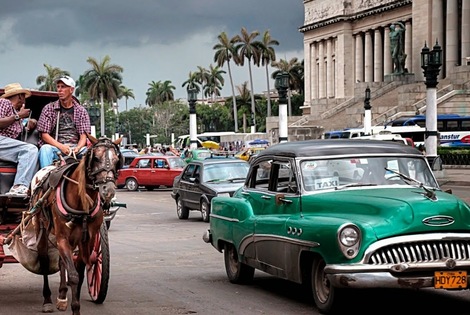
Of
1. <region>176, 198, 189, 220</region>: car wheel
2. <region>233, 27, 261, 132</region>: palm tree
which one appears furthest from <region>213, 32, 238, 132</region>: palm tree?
<region>176, 198, 189, 220</region>: car wheel

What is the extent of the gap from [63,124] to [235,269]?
9.82 ft

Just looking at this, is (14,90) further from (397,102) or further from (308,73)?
(308,73)

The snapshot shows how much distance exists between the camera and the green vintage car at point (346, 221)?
9.34 m

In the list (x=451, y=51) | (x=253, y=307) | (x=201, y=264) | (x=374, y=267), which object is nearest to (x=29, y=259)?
(x=253, y=307)

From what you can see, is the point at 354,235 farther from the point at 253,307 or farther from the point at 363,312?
the point at 253,307

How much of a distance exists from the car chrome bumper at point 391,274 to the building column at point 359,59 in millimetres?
93607

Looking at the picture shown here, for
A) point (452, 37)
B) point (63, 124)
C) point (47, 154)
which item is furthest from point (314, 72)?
point (47, 154)

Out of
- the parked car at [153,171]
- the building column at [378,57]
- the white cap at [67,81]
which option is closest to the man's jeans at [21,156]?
the white cap at [67,81]

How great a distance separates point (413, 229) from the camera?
9.41m

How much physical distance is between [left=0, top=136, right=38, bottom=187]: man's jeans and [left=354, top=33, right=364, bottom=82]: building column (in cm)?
9215

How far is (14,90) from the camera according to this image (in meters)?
11.7

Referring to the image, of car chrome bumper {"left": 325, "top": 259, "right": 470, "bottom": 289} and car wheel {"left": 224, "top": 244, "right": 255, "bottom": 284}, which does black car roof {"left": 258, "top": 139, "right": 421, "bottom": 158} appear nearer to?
car wheel {"left": 224, "top": 244, "right": 255, "bottom": 284}

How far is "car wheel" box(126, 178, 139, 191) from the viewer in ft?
141

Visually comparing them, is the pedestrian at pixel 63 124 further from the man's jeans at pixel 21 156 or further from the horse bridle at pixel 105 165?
the horse bridle at pixel 105 165
